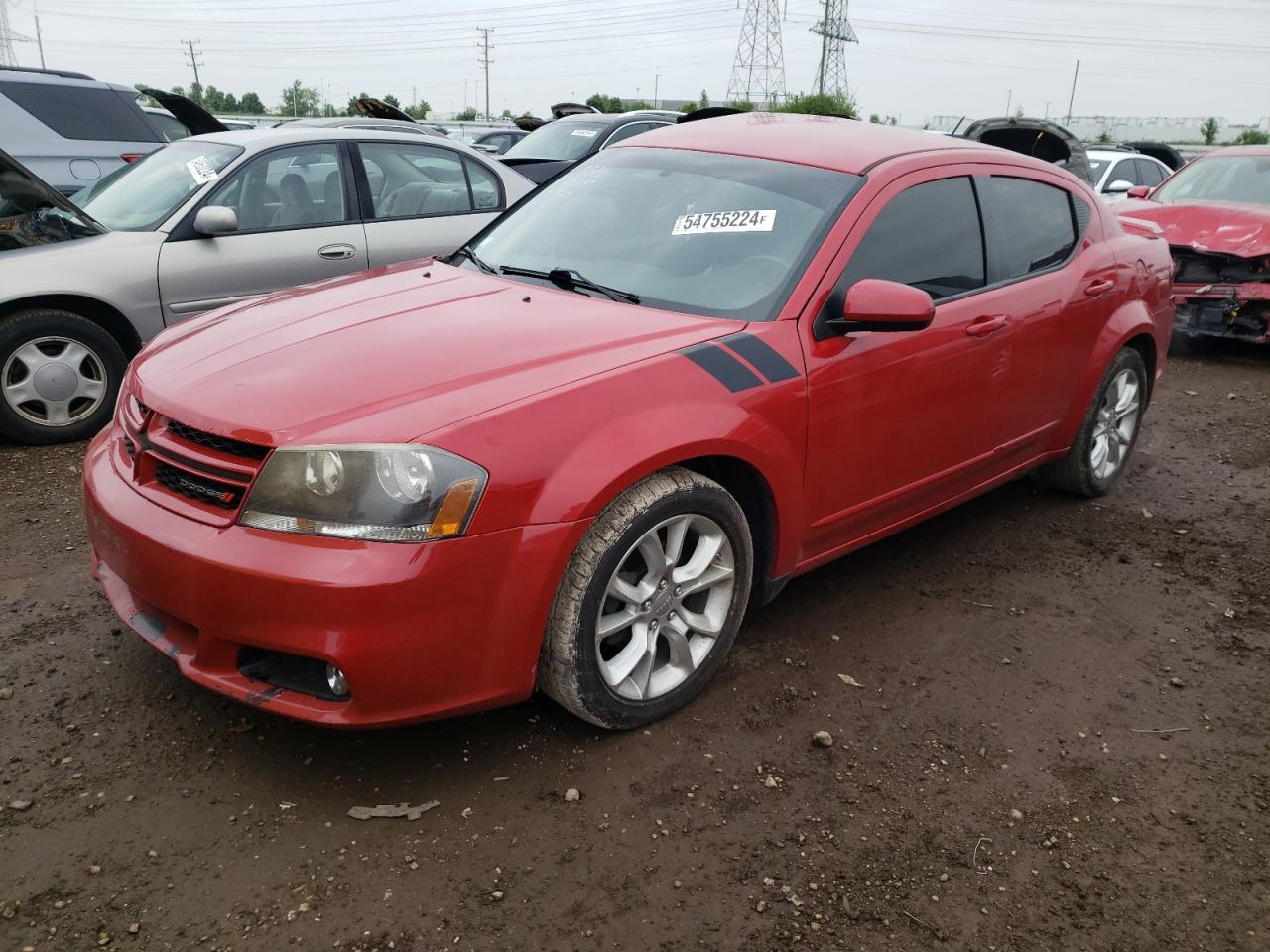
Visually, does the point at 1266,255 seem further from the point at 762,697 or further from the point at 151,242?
the point at 151,242

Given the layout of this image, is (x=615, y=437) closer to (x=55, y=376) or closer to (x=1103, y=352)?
(x=1103, y=352)

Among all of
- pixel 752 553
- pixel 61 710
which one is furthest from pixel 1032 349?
pixel 61 710

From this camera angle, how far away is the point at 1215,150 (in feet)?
28.9

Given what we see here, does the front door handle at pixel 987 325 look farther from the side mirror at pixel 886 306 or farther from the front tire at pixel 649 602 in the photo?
the front tire at pixel 649 602

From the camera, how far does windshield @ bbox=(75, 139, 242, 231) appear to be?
567cm

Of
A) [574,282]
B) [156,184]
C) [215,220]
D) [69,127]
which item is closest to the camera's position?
[574,282]

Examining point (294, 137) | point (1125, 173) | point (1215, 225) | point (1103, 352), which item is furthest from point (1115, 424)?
point (1125, 173)

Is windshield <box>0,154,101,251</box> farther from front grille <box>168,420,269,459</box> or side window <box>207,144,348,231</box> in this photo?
front grille <box>168,420,269,459</box>

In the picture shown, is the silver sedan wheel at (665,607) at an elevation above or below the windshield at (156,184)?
below

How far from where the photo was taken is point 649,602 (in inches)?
111

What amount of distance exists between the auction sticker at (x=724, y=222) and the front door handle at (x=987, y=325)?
2.72ft

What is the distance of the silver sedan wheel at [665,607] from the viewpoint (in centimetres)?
278

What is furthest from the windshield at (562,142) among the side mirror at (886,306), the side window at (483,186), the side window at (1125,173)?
the side mirror at (886,306)

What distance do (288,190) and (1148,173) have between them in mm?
11485
